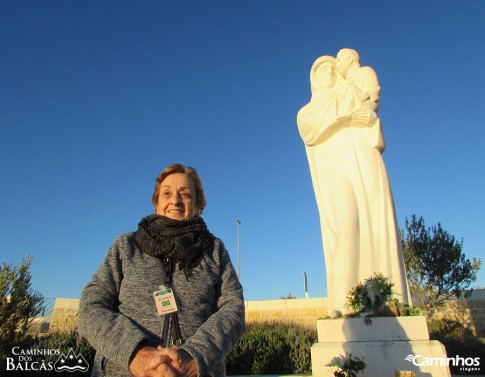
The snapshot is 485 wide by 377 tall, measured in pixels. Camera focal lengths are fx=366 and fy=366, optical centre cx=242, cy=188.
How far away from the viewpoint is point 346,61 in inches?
276

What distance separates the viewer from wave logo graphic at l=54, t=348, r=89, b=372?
5.94 meters

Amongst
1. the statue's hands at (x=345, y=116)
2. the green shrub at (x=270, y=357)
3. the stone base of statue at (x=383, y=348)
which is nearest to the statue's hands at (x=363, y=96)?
the statue's hands at (x=345, y=116)

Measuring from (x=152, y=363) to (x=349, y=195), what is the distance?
4.81 m

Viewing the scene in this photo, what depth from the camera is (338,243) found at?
5492 millimetres

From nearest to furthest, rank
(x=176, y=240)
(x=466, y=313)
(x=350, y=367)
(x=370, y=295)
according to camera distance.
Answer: (x=176, y=240), (x=350, y=367), (x=370, y=295), (x=466, y=313)

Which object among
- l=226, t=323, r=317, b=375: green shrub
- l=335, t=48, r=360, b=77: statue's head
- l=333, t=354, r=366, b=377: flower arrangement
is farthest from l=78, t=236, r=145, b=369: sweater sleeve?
l=335, t=48, r=360, b=77: statue's head

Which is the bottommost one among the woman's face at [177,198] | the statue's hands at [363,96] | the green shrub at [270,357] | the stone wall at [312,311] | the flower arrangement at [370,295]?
the green shrub at [270,357]

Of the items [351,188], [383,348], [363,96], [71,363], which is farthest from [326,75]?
[71,363]

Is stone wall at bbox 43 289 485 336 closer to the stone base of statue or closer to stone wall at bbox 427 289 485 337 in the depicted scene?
stone wall at bbox 427 289 485 337

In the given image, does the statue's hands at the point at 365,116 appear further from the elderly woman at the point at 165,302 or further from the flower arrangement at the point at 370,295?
the elderly woman at the point at 165,302

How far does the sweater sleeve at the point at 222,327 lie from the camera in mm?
1390

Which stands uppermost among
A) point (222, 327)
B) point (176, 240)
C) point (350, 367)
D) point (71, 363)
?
point (176, 240)

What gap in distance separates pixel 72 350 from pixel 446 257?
15.1 meters

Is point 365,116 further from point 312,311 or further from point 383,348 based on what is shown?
point 312,311
